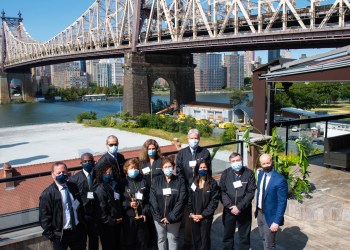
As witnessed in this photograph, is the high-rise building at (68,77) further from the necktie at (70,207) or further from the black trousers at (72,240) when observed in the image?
the necktie at (70,207)

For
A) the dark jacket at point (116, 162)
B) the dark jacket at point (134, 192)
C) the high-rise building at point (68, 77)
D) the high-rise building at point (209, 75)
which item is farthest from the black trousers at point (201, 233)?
the high-rise building at point (68, 77)

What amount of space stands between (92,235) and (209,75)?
460 feet

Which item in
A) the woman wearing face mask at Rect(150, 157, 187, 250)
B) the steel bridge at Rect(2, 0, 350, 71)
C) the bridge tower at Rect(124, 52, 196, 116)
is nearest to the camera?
the woman wearing face mask at Rect(150, 157, 187, 250)

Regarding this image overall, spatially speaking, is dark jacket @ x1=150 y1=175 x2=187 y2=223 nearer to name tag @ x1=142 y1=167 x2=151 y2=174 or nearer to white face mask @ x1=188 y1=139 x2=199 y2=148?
name tag @ x1=142 y1=167 x2=151 y2=174

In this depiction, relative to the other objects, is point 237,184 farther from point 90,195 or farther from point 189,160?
point 90,195

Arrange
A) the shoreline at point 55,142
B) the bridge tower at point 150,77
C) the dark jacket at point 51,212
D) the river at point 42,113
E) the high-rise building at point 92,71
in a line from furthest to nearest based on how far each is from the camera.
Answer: the high-rise building at point 92,71, the river at point 42,113, the bridge tower at point 150,77, the shoreline at point 55,142, the dark jacket at point 51,212

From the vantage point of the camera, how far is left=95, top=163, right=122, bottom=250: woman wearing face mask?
4.07 meters

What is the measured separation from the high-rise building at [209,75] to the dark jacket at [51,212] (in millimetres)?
136124

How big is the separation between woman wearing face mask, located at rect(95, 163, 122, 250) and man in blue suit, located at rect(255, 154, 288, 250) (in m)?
1.48

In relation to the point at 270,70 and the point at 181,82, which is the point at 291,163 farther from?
the point at 181,82

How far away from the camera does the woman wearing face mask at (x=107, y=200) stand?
4066 mm

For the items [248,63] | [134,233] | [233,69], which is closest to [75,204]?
[134,233]

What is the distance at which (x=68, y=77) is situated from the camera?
161 m

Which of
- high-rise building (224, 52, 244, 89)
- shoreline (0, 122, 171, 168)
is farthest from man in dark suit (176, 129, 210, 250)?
high-rise building (224, 52, 244, 89)
